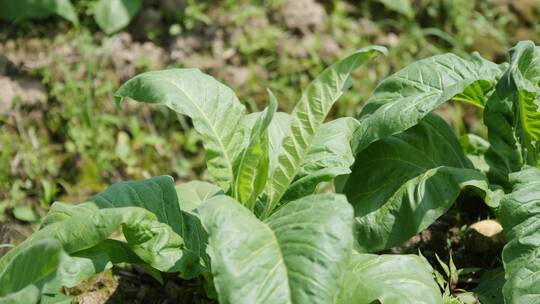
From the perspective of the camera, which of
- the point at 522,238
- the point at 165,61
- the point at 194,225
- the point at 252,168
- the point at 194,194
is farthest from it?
the point at 165,61

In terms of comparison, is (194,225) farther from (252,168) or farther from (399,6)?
(399,6)

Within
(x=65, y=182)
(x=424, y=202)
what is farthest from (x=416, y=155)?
(x=65, y=182)

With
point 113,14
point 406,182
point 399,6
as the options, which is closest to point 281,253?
point 406,182

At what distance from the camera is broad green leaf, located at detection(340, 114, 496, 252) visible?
2.90 meters

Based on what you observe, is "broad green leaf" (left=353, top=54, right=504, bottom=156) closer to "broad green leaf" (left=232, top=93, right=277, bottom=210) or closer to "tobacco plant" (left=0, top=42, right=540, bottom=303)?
"tobacco plant" (left=0, top=42, right=540, bottom=303)

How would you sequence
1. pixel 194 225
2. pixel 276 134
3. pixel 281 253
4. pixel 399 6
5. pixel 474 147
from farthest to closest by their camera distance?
pixel 399 6 → pixel 474 147 → pixel 276 134 → pixel 194 225 → pixel 281 253

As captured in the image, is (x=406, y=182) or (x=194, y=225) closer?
(x=194, y=225)

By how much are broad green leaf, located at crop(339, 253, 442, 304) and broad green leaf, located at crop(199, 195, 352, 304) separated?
0.91ft

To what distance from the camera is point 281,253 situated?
7.63ft

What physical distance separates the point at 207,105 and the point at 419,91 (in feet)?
2.87

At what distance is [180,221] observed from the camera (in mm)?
2871

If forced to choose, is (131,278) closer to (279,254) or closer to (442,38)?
(279,254)

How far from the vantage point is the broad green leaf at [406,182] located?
290 cm

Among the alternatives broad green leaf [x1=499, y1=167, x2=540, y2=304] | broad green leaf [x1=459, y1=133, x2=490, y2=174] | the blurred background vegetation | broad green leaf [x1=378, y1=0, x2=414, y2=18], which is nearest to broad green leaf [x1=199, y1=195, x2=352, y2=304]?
broad green leaf [x1=499, y1=167, x2=540, y2=304]
